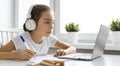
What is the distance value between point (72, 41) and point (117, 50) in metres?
0.46

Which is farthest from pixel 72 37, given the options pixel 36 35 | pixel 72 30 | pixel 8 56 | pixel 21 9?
pixel 8 56

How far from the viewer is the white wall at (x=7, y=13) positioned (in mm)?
2282

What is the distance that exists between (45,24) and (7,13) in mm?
891

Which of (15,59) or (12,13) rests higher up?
(12,13)

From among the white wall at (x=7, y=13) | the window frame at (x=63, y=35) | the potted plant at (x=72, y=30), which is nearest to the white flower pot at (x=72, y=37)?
the potted plant at (x=72, y=30)

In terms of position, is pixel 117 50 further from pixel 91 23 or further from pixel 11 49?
pixel 11 49

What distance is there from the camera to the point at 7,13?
7.72ft

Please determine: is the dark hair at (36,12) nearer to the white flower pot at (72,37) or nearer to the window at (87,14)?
the white flower pot at (72,37)

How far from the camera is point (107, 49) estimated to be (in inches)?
75.0

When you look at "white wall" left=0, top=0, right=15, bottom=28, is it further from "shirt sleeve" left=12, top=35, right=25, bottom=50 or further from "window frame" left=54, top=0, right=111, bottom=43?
"shirt sleeve" left=12, top=35, right=25, bottom=50

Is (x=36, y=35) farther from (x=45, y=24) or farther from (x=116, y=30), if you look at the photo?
(x=116, y=30)

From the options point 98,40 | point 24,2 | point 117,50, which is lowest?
point 117,50

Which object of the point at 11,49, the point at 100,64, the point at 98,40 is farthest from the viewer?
the point at 11,49

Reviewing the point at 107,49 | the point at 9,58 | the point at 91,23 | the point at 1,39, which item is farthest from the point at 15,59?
the point at 91,23
